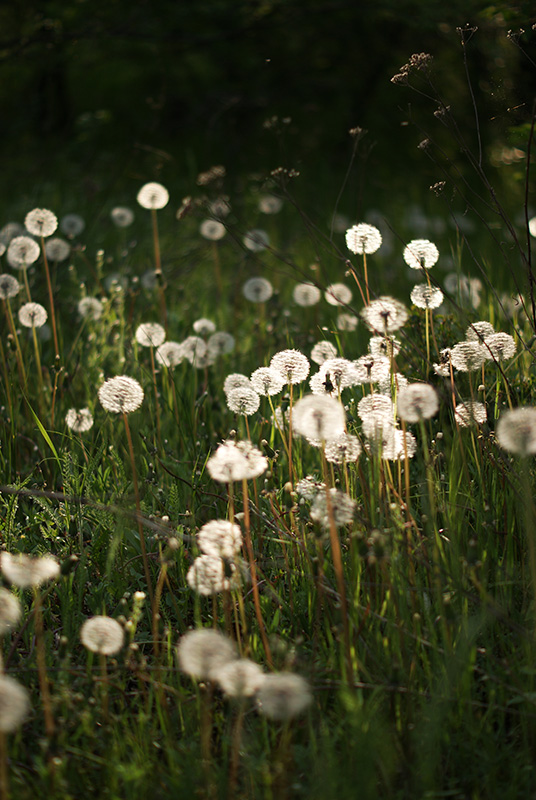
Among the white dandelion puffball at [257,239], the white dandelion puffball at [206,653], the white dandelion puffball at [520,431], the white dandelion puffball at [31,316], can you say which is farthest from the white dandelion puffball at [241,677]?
the white dandelion puffball at [31,316]

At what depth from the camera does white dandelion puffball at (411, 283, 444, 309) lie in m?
2.27

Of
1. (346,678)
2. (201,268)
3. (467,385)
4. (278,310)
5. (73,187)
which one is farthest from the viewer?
(73,187)

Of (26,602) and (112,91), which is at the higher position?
(112,91)

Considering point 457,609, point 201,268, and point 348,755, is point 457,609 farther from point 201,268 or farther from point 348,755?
point 201,268

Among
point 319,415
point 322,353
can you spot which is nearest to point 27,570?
point 319,415

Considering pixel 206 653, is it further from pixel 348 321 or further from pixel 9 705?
pixel 348 321

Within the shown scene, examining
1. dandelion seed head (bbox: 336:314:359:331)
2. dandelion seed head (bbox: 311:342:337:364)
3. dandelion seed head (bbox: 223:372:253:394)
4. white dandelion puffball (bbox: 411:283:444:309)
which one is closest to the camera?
white dandelion puffball (bbox: 411:283:444:309)

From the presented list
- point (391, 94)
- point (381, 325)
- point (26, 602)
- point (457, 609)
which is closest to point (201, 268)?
point (381, 325)

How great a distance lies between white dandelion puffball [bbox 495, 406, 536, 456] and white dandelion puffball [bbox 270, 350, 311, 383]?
2.40 feet

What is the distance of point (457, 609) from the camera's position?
5.80ft

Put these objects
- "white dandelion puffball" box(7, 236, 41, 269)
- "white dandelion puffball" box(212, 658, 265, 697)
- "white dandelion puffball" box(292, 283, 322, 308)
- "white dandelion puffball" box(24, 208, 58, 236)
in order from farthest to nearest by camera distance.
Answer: "white dandelion puffball" box(292, 283, 322, 308) < "white dandelion puffball" box(7, 236, 41, 269) < "white dandelion puffball" box(24, 208, 58, 236) < "white dandelion puffball" box(212, 658, 265, 697)

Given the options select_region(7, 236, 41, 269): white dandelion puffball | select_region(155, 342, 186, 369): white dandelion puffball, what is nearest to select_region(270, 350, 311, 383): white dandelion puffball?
select_region(155, 342, 186, 369): white dandelion puffball

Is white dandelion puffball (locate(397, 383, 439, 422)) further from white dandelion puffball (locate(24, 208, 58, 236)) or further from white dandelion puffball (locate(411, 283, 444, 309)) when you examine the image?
white dandelion puffball (locate(24, 208, 58, 236))

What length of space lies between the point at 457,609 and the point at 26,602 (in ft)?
4.14
